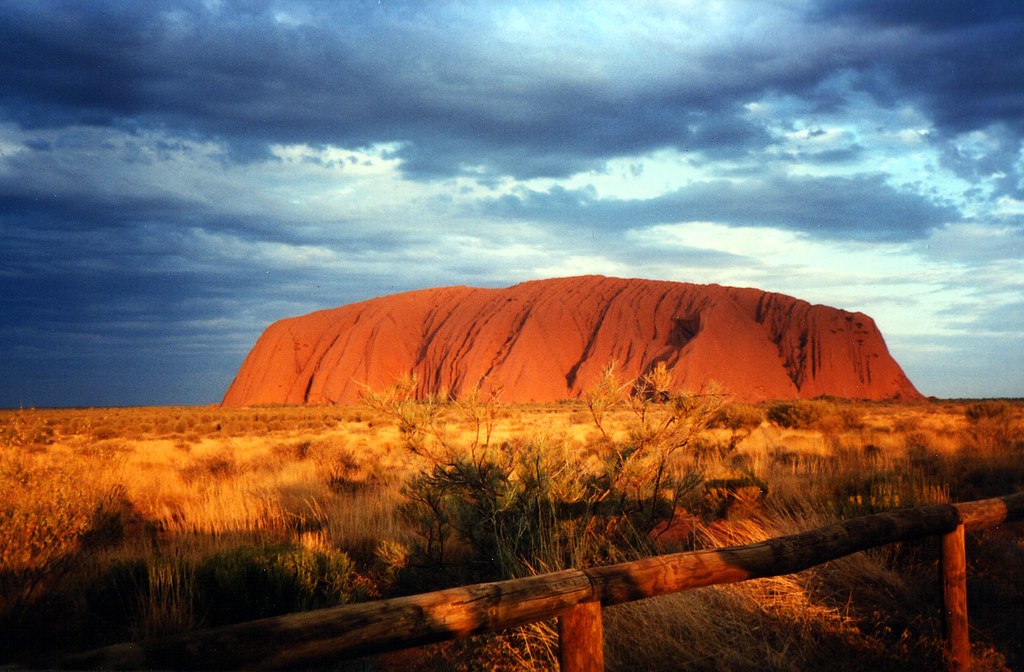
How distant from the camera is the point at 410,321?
74.3m

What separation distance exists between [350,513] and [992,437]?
14797 millimetres

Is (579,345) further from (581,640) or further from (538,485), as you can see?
(581,640)

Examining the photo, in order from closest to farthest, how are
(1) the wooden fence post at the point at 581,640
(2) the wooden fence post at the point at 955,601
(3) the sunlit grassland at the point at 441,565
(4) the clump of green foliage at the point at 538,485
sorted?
(1) the wooden fence post at the point at 581,640 < (2) the wooden fence post at the point at 955,601 < (3) the sunlit grassland at the point at 441,565 < (4) the clump of green foliage at the point at 538,485

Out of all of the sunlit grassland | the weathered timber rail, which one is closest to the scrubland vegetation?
the sunlit grassland

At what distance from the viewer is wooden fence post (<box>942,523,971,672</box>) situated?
4012 mm

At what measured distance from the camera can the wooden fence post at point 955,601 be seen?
158 inches

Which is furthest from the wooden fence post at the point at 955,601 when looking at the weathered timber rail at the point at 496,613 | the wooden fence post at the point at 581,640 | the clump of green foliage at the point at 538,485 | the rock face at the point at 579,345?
the rock face at the point at 579,345

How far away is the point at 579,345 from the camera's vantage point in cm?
6450

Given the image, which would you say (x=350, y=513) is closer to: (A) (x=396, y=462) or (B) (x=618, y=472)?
(B) (x=618, y=472)

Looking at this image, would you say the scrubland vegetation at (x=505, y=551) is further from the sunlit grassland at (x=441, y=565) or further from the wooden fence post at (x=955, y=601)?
the wooden fence post at (x=955, y=601)

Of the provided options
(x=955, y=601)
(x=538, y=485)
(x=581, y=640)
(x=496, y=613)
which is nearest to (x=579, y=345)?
(x=538, y=485)

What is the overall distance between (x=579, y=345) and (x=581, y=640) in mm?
62214

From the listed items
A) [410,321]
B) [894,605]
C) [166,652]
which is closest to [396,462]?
[894,605]

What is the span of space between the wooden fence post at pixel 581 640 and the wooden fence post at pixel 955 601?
275 centimetres
